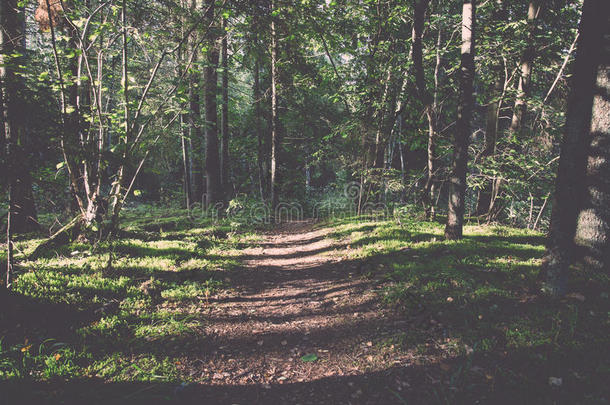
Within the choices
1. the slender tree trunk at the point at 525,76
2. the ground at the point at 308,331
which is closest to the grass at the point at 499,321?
the ground at the point at 308,331

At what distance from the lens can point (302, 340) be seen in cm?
433

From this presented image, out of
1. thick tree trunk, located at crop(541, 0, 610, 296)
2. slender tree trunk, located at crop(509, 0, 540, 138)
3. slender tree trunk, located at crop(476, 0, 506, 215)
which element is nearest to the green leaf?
thick tree trunk, located at crop(541, 0, 610, 296)

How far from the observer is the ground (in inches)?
121

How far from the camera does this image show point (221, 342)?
13.8 feet

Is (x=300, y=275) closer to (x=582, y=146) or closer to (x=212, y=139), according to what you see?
(x=582, y=146)

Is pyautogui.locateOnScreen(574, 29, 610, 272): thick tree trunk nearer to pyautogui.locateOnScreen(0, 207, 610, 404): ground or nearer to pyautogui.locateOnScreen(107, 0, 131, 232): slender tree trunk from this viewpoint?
pyautogui.locateOnScreen(0, 207, 610, 404): ground

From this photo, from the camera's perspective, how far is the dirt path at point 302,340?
130 inches

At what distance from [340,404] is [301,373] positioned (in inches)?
27.0

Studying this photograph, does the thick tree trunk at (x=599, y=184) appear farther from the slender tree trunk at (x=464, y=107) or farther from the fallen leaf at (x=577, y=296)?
the slender tree trunk at (x=464, y=107)

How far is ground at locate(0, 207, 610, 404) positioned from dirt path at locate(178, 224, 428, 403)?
0.9 inches

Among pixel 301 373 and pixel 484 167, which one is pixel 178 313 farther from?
pixel 484 167

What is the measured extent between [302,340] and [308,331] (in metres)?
0.25

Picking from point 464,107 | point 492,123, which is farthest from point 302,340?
point 492,123

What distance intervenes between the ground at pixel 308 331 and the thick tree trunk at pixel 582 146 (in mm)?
622
